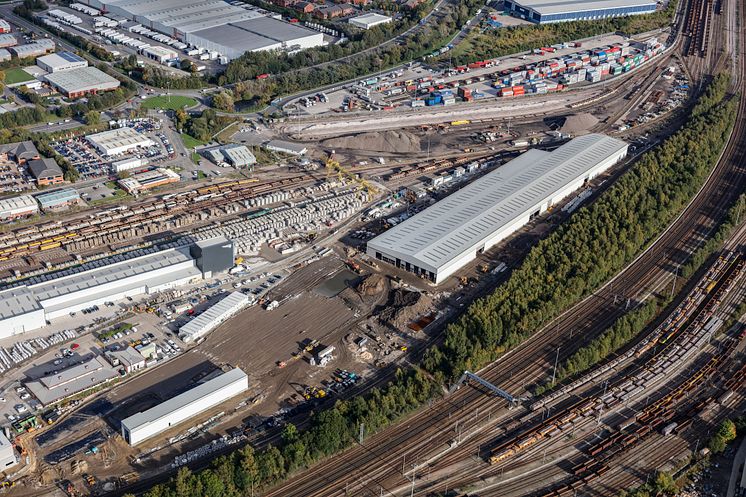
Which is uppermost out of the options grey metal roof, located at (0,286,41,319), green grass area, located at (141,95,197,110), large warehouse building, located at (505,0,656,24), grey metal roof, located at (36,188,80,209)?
large warehouse building, located at (505,0,656,24)

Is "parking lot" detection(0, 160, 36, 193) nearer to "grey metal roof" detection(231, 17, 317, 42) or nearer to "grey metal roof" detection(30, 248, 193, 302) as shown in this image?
"grey metal roof" detection(30, 248, 193, 302)

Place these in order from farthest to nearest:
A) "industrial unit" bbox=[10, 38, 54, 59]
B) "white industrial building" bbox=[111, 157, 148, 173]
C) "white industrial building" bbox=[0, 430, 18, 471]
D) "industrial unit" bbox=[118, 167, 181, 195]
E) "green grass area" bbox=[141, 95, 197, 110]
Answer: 1. "industrial unit" bbox=[10, 38, 54, 59]
2. "green grass area" bbox=[141, 95, 197, 110]
3. "white industrial building" bbox=[111, 157, 148, 173]
4. "industrial unit" bbox=[118, 167, 181, 195]
5. "white industrial building" bbox=[0, 430, 18, 471]

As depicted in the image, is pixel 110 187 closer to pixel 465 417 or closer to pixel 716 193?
pixel 465 417

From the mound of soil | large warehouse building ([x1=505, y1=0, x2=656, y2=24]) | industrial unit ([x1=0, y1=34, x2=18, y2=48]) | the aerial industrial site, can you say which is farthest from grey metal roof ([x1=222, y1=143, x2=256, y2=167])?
large warehouse building ([x1=505, y1=0, x2=656, y2=24])

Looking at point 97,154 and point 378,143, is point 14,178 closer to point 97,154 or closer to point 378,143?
point 97,154

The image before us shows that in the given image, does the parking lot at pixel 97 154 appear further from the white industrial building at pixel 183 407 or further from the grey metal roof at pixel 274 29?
the white industrial building at pixel 183 407

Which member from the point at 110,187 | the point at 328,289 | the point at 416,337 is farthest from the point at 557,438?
the point at 110,187

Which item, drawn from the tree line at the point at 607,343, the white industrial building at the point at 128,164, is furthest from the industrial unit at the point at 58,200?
the tree line at the point at 607,343
